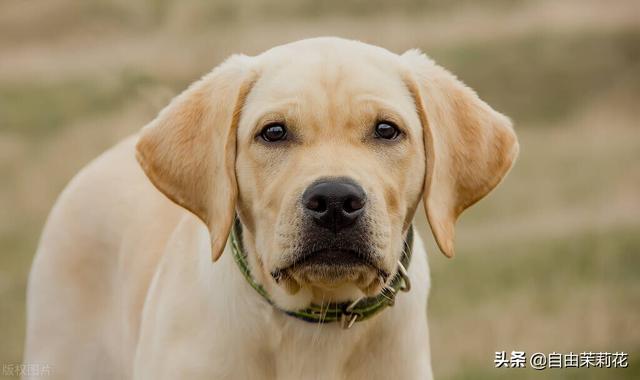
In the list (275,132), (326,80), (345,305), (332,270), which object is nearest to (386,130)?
(326,80)

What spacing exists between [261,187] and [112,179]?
6.00 ft

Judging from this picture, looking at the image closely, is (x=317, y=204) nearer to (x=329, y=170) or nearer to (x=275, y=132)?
(x=329, y=170)

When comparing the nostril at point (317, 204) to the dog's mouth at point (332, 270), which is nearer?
the nostril at point (317, 204)

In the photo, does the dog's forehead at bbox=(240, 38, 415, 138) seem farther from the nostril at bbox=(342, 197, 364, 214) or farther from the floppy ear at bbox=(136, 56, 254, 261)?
the nostril at bbox=(342, 197, 364, 214)

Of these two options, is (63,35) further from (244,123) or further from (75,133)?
(244,123)

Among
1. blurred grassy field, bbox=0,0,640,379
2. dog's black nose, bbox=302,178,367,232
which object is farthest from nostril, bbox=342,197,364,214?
blurred grassy field, bbox=0,0,640,379

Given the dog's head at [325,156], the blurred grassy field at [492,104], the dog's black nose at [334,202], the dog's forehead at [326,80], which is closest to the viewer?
the dog's black nose at [334,202]

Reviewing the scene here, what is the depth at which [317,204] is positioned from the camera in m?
3.82

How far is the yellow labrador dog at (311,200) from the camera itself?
12.9 ft

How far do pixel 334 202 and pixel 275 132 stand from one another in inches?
17.2

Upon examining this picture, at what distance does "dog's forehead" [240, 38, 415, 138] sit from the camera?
161 inches

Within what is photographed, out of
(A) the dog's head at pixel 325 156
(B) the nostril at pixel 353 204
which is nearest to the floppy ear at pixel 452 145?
(A) the dog's head at pixel 325 156

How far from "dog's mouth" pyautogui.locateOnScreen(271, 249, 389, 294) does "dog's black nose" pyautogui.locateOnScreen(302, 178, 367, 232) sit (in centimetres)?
11

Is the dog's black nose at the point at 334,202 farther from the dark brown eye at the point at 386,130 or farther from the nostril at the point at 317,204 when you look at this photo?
the dark brown eye at the point at 386,130
